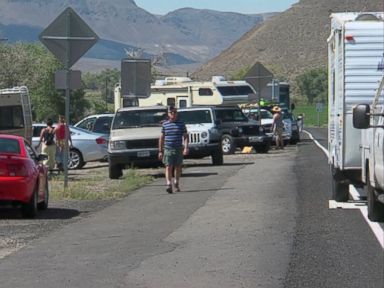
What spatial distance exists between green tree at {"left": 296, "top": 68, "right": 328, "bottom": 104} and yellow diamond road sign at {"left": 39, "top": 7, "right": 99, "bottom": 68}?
94442 millimetres

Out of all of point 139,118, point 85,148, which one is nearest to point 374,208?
point 139,118

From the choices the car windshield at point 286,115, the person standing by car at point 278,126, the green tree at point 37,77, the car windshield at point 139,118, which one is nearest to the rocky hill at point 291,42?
the green tree at point 37,77

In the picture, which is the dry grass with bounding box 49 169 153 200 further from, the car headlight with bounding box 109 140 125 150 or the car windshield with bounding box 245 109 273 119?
the car windshield with bounding box 245 109 273 119

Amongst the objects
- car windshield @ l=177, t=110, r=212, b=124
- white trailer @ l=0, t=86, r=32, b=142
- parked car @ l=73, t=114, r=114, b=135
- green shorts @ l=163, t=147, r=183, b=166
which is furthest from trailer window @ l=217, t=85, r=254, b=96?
green shorts @ l=163, t=147, r=183, b=166

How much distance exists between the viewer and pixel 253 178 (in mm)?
23609

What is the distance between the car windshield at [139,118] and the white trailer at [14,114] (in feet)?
8.76

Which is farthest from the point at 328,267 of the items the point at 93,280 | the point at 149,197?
A: the point at 149,197

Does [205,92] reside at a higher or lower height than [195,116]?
higher

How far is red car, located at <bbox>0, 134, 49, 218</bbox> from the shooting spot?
15.8 meters

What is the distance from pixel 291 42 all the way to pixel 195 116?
99936 mm

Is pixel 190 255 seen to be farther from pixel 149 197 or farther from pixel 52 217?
pixel 149 197

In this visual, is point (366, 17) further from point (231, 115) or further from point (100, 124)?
point (231, 115)

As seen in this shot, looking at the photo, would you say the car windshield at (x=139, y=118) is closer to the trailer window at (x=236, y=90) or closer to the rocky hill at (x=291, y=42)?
the trailer window at (x=236, y=90)

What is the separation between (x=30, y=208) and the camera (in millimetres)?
16328
